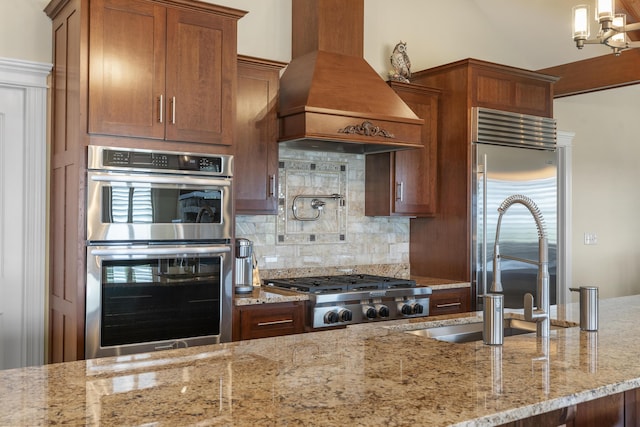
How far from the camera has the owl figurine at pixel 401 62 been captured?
16.2 feet

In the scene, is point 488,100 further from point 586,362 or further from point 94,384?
point 94,384

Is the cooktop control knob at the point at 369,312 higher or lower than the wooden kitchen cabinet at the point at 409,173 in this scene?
lower

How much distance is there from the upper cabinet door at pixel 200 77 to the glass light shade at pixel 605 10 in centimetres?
188

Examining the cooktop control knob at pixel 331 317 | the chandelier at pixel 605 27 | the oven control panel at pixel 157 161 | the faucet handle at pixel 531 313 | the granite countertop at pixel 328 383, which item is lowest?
the cooktop control knob at pixel 331 317

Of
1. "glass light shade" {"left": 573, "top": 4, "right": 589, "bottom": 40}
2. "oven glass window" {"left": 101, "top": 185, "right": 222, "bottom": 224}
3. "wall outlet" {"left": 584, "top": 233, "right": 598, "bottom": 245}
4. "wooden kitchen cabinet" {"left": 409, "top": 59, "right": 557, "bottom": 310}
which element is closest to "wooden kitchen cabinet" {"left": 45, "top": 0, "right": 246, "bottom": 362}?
"oven glass window" {"left": 101, "top": 185, "right": 222, "bottom": 224}

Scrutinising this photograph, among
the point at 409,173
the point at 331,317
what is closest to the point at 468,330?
the point at 331,317

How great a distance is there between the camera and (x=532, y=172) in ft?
16.5

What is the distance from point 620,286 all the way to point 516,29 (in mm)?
3088

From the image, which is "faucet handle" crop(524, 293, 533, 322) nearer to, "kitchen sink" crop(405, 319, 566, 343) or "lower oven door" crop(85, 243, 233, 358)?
"kitchen sink" crop(405, 319, 566, 343)

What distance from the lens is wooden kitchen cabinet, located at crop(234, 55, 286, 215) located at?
13.1 ft

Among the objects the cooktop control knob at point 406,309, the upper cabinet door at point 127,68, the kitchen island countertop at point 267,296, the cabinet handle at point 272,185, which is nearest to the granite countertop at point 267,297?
the kitchen island countertop at point 267,296

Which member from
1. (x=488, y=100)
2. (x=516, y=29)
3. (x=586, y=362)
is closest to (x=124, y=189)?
(x=586, y=362)

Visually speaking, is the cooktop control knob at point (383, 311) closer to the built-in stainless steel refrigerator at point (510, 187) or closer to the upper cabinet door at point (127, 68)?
the built-in stainless steel refrigerator at point (510, 187)

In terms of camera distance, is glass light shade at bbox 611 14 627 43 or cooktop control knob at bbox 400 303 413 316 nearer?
glass light shade at bbox 611 14 627 43
